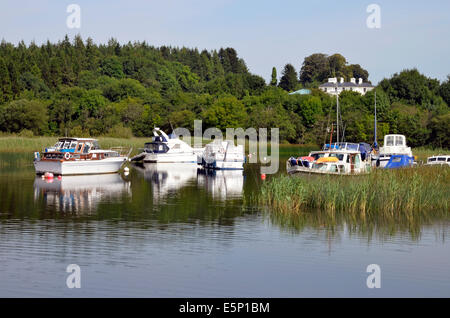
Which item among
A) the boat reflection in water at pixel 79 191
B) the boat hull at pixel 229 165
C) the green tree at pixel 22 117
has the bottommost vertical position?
the boat reflection in water at pixel 79 191

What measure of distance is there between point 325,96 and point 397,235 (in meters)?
108

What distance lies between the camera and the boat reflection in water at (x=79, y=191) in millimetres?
33312

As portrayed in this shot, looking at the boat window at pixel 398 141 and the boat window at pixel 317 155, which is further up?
the boat window at pixel 398 141

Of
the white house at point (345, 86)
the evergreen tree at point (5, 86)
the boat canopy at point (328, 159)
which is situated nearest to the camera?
the boat canopy at point (328, 159)

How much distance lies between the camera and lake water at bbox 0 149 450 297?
17.2 metres

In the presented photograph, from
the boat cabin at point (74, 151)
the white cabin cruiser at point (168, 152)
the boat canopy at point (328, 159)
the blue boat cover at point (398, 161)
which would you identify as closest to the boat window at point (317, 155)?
the boat canopy at point (328, 159)

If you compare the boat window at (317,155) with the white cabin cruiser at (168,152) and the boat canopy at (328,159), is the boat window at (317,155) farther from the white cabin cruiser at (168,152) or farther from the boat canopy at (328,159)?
the white cabin cruiser at (168,152)

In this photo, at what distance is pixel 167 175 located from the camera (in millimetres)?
55250

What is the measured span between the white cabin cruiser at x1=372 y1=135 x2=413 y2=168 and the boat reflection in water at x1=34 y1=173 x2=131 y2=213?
21419 mm

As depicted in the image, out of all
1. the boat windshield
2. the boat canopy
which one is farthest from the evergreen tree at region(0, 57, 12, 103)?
the boat canopy

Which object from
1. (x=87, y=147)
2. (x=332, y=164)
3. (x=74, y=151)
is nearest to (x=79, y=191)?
(x=74, y=151)

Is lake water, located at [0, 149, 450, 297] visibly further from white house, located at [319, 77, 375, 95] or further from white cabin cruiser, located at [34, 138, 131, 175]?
white house, located at [319, 77, 375, 95]

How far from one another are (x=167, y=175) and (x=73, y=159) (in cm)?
859

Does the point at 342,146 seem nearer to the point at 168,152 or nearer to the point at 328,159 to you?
the point at 328,159
